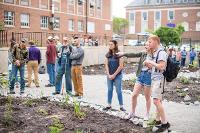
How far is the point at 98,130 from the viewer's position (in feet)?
24.7

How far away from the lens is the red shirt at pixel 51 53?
16625 millimetres

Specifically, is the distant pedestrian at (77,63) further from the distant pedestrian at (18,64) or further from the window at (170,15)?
the window at (170,15)

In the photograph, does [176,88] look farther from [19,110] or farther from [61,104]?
[19,110]

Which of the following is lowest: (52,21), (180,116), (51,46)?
(180,116)

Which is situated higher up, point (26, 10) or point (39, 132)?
point (26, 10)

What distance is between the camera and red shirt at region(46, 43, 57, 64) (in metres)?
16.6

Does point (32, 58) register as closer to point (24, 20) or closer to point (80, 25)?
point (24, 20)

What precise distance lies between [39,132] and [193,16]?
74.6 meters

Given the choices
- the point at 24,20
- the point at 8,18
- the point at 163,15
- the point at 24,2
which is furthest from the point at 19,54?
the point at 163,15

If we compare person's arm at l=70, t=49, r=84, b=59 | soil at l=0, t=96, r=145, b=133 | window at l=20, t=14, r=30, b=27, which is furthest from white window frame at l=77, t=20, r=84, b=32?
soil at l=0, t=96, r=145, b=133

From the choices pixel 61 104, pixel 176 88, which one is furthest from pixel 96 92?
pixel 61 104

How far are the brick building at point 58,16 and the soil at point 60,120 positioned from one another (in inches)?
1052

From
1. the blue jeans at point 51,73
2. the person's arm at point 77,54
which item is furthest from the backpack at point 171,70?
the blue jeans at point 51,73

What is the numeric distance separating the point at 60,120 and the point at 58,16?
122 ft
